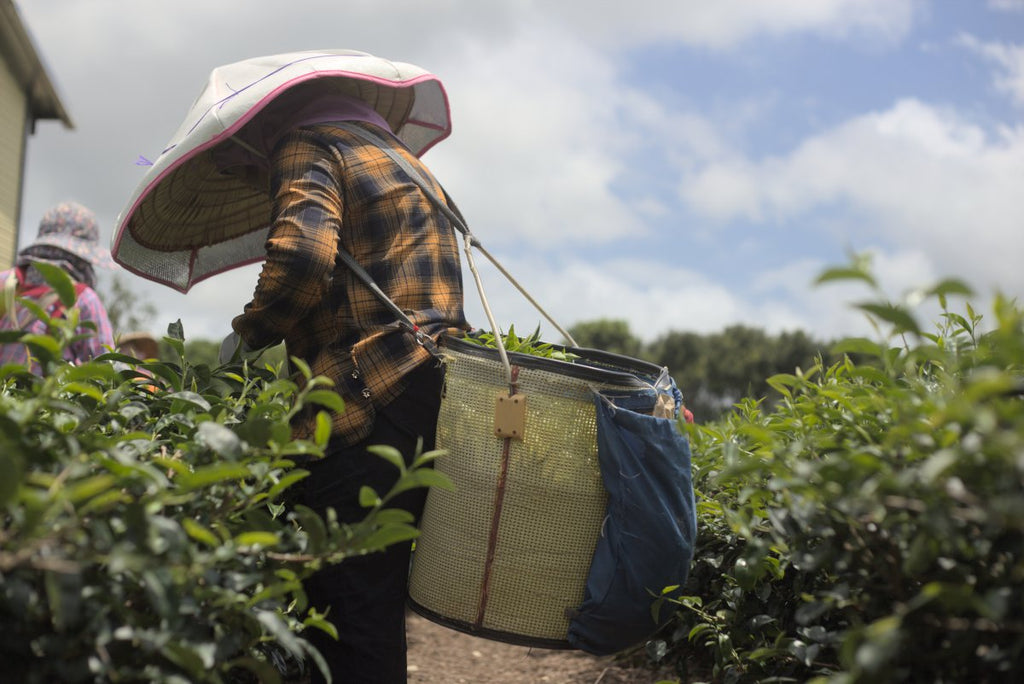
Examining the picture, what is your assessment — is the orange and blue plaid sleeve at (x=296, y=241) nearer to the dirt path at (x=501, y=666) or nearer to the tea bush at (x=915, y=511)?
the tea bush at (x=915, y=511)

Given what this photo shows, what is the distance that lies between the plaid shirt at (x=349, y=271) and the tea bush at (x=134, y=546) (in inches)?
26.4

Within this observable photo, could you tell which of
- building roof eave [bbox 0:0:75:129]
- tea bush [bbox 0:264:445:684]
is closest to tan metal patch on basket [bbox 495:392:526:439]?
tea bush [bbox 0:264:445:684]

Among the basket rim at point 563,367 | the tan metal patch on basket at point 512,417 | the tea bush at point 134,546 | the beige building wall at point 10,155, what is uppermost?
the beige building wall at point 10,155

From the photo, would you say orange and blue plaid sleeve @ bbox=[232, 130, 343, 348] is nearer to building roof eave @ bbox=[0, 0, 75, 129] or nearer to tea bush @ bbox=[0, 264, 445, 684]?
tea bush @ bbox=[0, 264, 445, 684]

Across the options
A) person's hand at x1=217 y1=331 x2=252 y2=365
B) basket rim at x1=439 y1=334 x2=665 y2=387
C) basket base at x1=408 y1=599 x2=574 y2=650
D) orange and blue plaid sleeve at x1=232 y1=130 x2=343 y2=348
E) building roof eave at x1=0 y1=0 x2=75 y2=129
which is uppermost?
building roof eave at x1=0 y1=0 x2=75 y2=129

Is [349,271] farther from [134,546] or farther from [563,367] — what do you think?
[134,546]

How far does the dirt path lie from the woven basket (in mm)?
1370

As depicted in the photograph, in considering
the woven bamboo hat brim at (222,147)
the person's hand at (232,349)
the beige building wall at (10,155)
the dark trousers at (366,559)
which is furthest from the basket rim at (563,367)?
the beige building wall at (10,155)

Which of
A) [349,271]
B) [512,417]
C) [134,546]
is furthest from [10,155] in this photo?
[134,546]

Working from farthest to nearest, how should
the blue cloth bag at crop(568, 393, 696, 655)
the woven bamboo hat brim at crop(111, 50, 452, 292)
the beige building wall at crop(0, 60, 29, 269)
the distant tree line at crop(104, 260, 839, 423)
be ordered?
the distant tree line at crop(104, 260, 839, 423) → the beige building wall at crop(0, 60, 29, 269) → the woven bamboo hat brim at crop(111, 50, 452, 292) → the blue cloth bag at crop(568, 393, 696, 655)

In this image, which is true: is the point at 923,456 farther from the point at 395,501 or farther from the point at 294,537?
the point at 395,501

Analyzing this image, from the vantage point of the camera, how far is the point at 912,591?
1.43 metres

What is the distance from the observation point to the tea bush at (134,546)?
3.88 feet

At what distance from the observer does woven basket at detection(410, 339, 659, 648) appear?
2.20 meters
